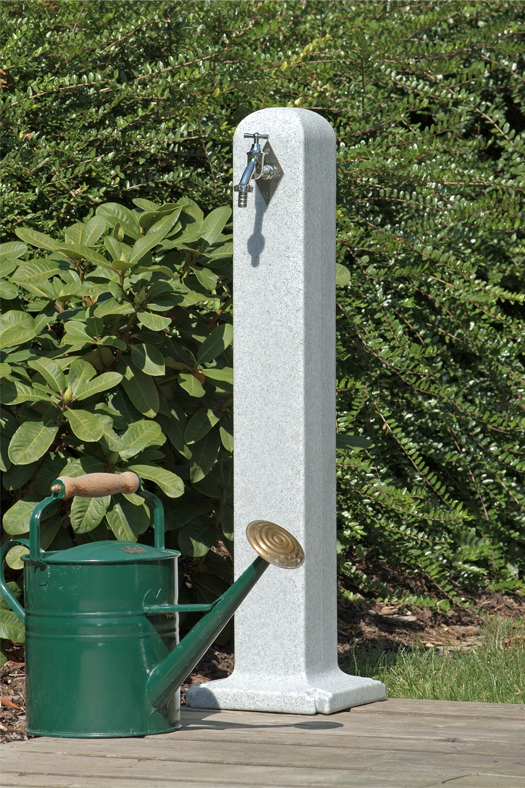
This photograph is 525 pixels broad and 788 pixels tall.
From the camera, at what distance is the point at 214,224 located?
144 inches

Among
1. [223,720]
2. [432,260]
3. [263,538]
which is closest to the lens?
[263,538]

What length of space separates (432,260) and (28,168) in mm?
1891

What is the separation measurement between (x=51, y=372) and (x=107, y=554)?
2.66 feet

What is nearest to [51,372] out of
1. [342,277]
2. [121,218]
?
[121,218]

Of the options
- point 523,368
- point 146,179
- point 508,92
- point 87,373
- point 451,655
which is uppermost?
point 508,92

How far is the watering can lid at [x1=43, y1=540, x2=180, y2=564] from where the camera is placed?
8.52ft

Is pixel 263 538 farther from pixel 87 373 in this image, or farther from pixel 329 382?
pixel 87 373

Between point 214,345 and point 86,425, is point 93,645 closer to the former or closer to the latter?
point 86,425

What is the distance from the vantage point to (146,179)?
176 inches

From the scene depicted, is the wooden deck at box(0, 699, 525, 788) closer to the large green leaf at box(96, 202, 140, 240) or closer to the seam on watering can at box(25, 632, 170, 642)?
the seam on watering can at box(25, 632, 170, 642)

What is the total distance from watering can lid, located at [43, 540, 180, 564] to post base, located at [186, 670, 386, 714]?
21.8 inches

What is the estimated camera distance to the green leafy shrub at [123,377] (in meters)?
3.23

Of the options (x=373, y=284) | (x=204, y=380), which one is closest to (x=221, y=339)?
(x=204, y=380)

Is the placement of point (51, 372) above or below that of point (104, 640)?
above
